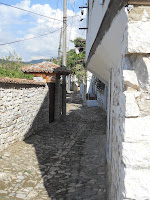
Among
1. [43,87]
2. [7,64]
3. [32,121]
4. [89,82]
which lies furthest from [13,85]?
[89,82]

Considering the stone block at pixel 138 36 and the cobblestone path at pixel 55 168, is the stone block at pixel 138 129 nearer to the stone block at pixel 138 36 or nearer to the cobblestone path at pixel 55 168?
the stone block at pixel 138 36

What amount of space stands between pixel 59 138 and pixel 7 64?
1299 cm

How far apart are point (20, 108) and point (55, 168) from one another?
286 cm

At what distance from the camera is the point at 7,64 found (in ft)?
64.7

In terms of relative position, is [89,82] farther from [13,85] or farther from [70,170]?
[70,170]

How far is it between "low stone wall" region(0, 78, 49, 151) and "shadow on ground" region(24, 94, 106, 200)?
0.46m

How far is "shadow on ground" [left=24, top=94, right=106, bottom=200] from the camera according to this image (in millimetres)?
4383

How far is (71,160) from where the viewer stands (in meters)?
6.17

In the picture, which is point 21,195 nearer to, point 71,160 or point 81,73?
point 71,160

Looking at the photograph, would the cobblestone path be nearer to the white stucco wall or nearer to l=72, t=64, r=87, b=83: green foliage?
the white stucco wall

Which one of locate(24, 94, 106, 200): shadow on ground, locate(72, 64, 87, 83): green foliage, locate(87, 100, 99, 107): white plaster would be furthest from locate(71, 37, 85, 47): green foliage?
locate(24, 94, 106, 200): shadow on ground

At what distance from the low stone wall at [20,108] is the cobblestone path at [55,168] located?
0.37 meters

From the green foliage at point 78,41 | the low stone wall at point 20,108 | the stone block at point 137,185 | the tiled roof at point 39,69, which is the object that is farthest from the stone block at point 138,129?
the green foliage at point 78,41

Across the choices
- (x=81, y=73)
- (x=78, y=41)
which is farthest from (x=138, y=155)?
(x=78, y=41)
